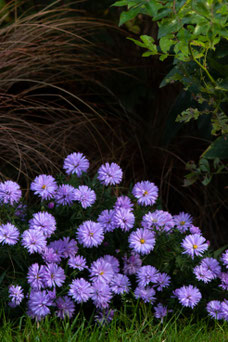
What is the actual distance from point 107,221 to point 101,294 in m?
0.28

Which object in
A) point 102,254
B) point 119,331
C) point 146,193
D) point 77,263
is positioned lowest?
point 119,331

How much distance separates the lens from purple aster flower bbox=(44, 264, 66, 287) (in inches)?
70.4

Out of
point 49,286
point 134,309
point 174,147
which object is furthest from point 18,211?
point 174,147

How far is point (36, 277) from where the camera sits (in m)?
1.80

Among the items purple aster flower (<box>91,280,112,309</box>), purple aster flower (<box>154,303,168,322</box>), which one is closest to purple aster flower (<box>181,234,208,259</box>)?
purple aster flower (<box>154,303,168,322</box>)

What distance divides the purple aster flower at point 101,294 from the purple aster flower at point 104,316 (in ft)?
0.11

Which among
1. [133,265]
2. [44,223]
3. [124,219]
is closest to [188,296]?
[133,265]

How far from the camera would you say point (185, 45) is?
1.85 m

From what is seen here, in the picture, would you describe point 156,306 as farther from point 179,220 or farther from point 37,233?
point 37,233

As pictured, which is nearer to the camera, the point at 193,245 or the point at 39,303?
the point at 39,303

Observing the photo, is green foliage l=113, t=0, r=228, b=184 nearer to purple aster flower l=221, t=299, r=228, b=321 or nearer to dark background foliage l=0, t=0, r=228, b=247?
dark background foliage l=0, t=0, r=228, b=247

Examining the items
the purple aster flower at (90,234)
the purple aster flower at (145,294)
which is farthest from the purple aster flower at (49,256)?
the purple aster flower at (145,294)

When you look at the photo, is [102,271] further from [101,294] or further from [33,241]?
[33,241]

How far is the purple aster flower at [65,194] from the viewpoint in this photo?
1.98 meters
